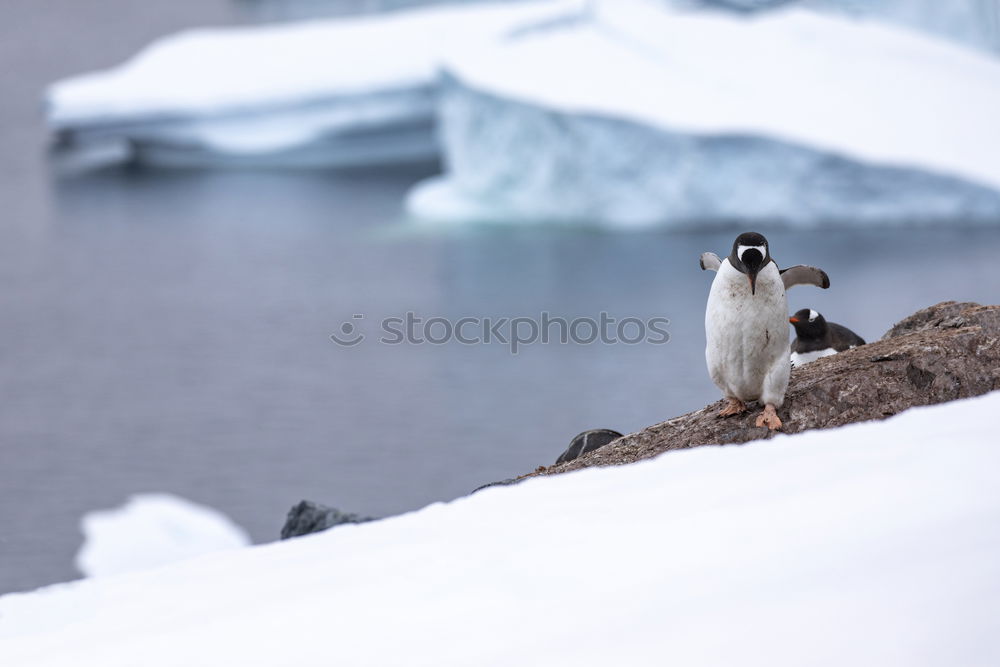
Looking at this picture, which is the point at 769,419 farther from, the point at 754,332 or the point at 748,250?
the point at 748,250

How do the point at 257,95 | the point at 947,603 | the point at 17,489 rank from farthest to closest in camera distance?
1. the point at 257,95
2. the point at 17,489
3. the point at 947,603

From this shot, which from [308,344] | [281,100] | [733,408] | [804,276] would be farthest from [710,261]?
[281,100]

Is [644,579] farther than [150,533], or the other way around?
[150,533]

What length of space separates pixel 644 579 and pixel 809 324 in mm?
1496

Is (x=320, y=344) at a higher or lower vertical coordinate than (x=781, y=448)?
higher

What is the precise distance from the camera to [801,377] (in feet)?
7.43

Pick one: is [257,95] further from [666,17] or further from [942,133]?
[942,133]

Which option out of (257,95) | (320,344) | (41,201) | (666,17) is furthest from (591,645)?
(41,201)

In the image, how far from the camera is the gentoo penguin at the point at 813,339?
2801 millimetres

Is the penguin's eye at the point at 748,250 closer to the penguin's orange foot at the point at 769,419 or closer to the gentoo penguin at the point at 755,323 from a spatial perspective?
the gentoo penguin at the point at 755,323

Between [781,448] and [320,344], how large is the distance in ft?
19.4

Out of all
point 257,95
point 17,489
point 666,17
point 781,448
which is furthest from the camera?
point 257,95

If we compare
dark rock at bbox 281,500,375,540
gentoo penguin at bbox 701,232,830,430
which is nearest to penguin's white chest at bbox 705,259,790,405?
gentoo penguin at bbox 701,232,830,430

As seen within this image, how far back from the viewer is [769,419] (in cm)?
203
